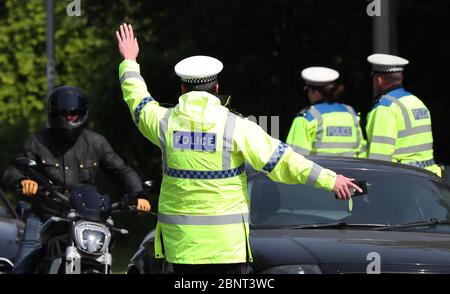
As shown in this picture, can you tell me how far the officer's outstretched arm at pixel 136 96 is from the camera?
6734 mm

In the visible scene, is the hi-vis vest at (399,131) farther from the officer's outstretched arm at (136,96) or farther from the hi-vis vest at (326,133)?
the officer's outstretched arm at (136,96)

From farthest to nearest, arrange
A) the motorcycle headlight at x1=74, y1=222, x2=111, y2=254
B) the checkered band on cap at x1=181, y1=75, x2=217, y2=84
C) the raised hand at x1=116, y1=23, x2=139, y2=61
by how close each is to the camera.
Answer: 1. the motorcycle headlight at x1=74, y1=222, x2=111, y2=254
2. the raised hand at x1=116, y1=23, x2=139, y2=61
3. the checkered band on cap at x1=181, y1=75, x2=217, y2=84

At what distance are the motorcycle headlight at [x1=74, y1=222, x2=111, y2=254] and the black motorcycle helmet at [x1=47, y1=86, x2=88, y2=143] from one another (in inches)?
51.2

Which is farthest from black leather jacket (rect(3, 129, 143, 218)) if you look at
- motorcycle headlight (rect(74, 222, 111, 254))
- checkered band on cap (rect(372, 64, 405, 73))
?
checkered band on cap (rect(372, 64, 405, 73))

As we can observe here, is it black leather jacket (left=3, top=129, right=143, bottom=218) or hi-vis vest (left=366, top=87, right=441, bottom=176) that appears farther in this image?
hi-vis vest (left=366, top=87, right=441, bottom=176)

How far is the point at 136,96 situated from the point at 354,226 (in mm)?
2074

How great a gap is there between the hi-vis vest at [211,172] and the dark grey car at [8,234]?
362cm

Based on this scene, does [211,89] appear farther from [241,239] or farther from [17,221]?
[17,221]

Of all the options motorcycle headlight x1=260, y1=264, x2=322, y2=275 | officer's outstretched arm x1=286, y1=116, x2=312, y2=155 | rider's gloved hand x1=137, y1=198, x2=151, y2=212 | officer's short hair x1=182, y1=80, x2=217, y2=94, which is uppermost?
officer's outstretched arm x1=286, y1=116, x2=312, y2=155

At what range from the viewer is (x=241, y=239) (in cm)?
662

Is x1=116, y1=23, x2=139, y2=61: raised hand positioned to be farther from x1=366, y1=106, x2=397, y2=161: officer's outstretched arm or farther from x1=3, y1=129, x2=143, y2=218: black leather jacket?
x1=366, y1=106, x2=397, y2=161: officer's outstretched arm

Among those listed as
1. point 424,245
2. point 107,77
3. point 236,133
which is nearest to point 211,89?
point 236,133

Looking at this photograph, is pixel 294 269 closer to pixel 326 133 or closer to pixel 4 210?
pixel 326 133

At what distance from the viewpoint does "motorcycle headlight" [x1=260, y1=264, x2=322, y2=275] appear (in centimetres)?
730
